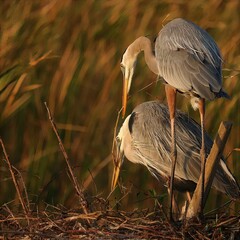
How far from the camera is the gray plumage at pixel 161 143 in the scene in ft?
15.4

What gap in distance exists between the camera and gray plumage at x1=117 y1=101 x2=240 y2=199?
470 centimetres

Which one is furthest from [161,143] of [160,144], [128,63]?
[128,63]

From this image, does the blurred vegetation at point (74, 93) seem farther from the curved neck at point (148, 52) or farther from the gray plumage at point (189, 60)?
the gray plumage at point (189, 60)

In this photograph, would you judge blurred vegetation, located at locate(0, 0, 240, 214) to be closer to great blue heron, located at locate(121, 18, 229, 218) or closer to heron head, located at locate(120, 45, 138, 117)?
heron head, located at locate(120, 45, 138, 117)

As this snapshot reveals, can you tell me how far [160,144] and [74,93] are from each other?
3.11 ft

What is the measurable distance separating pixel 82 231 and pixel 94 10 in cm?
286

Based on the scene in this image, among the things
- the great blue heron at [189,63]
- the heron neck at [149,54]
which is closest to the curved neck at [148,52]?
the heron neck at [149,54]

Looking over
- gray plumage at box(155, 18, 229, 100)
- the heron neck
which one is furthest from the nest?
the heron neck

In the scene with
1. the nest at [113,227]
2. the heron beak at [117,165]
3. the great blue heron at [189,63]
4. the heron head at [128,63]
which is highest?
the great blue heron at [189,63]

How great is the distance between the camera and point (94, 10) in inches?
241

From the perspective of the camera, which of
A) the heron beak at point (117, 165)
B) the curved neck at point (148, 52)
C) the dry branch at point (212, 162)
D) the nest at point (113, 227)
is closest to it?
the nest at point (113, 227)

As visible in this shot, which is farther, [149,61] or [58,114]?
[58,114]

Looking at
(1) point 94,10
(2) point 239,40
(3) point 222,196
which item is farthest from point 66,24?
(3) point 222,196

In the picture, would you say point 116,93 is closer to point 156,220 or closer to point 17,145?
point 17,145
